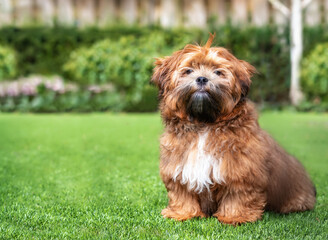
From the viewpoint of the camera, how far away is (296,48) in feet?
36.8

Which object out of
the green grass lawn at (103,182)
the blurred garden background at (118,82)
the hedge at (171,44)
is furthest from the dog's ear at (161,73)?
the hedge at (171,44)

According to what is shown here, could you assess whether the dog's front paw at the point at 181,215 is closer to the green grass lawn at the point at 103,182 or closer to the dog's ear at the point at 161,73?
the green grass lawn at the point at 103,182

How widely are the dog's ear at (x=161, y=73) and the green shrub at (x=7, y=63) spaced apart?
26.6 feet

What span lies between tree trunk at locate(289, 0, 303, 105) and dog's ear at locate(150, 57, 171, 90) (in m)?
8.04

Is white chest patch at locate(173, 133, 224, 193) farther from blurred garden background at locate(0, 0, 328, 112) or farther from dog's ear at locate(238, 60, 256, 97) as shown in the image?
blurred garden background at locate(0, 0, 328, 112)

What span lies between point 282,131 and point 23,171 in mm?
4668

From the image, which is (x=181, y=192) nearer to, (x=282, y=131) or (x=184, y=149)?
(x=184, y=149)

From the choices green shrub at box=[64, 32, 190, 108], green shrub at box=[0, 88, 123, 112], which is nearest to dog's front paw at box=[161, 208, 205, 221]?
green shrub at box=[64, 32, 190, 108]

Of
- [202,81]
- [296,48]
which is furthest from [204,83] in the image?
[296,48]

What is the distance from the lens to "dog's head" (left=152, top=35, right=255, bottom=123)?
3.43 meters

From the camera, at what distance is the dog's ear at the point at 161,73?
3658 millimetres

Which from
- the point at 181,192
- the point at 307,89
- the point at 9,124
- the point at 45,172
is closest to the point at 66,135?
the point at 9,124

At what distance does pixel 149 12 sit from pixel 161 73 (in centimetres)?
937

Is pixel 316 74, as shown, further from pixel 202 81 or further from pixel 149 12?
pixel 202 81
